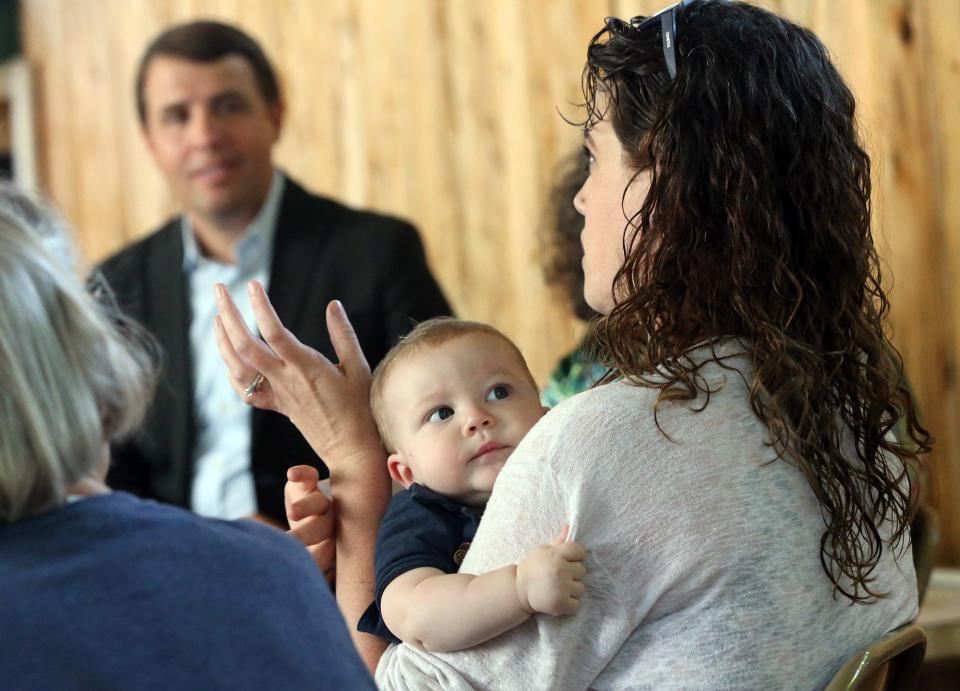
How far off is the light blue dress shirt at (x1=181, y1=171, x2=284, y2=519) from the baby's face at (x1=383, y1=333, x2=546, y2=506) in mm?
1447

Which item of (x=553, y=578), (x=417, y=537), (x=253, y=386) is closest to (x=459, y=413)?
(x=417, y=537)

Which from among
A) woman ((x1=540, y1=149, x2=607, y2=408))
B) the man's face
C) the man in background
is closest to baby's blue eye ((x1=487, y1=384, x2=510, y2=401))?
the man in background

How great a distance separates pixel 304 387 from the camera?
1472 millimetres

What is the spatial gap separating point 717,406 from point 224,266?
6.82 feet

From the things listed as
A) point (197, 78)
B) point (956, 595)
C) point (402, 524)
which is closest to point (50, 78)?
point (197, 78)

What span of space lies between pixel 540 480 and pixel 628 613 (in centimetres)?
14

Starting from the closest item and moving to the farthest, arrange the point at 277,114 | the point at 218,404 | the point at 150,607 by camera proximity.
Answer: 1. the point at 150,607
2. the point at 218,404
3. the point at 277,114

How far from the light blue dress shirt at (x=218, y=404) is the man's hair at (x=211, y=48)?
44 cm

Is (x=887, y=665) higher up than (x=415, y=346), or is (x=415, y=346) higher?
(x=415, y=346)

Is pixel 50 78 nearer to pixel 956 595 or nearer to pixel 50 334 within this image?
pixel 956 595

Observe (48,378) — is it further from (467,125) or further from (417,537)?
(467,125)

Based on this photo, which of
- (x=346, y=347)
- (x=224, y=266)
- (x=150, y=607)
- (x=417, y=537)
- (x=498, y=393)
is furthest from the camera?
(x=224, y=266)

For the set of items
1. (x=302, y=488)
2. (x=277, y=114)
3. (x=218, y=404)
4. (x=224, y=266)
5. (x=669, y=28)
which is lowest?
(x=218, y=404)

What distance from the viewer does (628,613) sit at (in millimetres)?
1105
